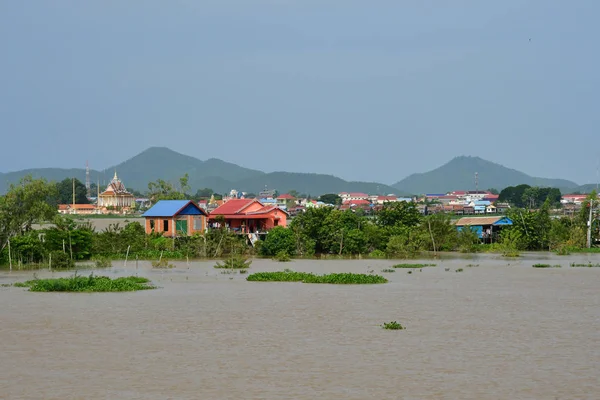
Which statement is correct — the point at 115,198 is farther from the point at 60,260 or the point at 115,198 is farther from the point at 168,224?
the point at 60,260

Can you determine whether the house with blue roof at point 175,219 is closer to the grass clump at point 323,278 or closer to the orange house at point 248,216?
the orange house at point 248,216

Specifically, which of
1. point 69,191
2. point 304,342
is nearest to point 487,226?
point 304,342

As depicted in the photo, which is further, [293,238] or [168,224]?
[168,224]

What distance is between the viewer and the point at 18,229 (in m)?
27.6

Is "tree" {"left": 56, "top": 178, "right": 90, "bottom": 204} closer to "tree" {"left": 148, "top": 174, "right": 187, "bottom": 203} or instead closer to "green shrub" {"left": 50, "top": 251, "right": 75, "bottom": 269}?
"tree" {"left": 148, "top": 174, "right": 187, "bottom": 203}

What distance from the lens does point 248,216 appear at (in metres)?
39.0

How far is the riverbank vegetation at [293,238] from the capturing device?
90.1 feet

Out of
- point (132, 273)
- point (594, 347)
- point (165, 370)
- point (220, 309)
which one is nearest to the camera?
point (165, 370)

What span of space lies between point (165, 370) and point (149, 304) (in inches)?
262

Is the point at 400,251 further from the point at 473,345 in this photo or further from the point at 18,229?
the point at 473,345

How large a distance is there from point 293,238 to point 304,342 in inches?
825

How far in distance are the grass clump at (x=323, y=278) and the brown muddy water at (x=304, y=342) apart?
2.10ft

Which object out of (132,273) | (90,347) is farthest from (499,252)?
(90,347)

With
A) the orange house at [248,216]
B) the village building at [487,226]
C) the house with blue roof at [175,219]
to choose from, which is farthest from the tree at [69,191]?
the village building at [487,226]
